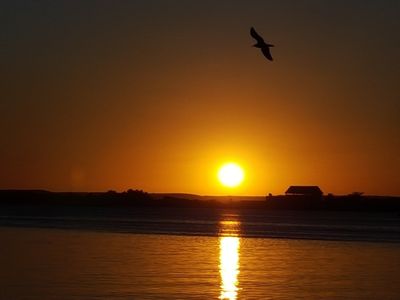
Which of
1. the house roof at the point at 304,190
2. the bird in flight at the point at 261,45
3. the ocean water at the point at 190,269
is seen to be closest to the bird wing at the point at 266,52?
the bird in flight at the point at 261,45

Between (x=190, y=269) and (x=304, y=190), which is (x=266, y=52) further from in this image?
(x=304, y=190)

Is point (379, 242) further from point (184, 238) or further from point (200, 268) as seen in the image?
point (200, 268)

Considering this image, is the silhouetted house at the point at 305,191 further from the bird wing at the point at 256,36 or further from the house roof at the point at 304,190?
the bird wing at the point at 256,36

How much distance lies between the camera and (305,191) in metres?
165

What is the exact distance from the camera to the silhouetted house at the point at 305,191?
16412 cm

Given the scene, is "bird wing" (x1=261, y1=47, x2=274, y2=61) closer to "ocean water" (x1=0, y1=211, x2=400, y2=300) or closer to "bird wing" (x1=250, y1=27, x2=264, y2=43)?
"bird wing" (x1=250, y1=27, x2=264, y2=43)

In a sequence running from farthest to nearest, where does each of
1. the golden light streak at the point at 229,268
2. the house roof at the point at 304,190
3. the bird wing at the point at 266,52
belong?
1. the house roof at the point at 304,190
2. the bird wing at the point at 266,52
3. the golden light streak at the point at 229,268

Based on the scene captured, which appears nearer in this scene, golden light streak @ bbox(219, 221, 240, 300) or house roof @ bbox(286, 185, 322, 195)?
golden light streak @ bbox(219, 221, 240, 300)

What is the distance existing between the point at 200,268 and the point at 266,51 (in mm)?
7923

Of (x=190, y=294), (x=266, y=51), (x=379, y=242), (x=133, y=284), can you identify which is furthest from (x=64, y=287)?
(x=379, y=242)

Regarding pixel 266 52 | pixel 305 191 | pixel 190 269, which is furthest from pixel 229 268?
pixel 305 191

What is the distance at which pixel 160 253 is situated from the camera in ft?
119

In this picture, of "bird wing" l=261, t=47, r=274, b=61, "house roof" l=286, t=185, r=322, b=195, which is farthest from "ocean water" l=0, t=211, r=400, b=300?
"house roof" l=286, t=185, r=322, b=195

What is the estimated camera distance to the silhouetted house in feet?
538
